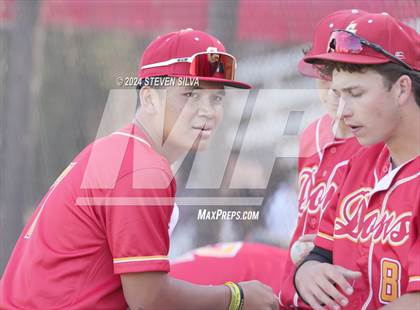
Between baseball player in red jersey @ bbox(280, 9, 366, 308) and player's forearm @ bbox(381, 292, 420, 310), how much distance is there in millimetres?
526

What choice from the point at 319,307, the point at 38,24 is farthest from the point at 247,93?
the point at 319,307

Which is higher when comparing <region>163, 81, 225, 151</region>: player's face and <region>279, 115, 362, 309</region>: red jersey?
<region>163, 81, 225, 151</region>: player's face

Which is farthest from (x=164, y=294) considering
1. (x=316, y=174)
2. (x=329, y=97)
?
(x=329, y=97)

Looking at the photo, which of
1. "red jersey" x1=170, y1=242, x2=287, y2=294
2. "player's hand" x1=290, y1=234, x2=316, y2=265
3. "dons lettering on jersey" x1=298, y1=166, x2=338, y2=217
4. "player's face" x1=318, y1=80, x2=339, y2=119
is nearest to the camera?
"player's hand" x1=290, y1=234, x2=316, y2=265

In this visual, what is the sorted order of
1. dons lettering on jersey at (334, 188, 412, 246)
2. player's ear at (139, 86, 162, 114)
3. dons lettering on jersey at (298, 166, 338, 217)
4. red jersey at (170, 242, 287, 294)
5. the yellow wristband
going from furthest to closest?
red jersey at (170, 242, 287, 294)
dons lettering on jersey at (298, 166, 338, 217)
player's ear at (139, 86, 162, 114)
the yellow wristband
dons lettering on jersey at (334, 188, 412, 246)

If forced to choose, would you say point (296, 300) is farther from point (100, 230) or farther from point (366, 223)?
point (100, 230)

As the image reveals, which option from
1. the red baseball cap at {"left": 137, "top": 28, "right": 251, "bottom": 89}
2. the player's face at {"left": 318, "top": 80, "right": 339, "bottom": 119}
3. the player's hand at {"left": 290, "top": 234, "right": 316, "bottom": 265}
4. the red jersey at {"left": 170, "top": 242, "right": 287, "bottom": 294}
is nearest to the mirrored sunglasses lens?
the red baseball cap at {"left": 137, "top": 28, "right": 251, "bottom": 89}

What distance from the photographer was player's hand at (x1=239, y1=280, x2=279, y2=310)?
2465mm

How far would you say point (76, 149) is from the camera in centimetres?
354

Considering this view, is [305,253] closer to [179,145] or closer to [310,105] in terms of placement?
[179,145]

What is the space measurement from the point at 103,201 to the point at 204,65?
1.83 feet

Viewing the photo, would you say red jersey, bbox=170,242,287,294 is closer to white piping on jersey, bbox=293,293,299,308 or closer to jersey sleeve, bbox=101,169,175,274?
white piping on jersey, bbox=293,293,299,308

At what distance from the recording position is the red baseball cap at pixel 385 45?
2322 mm

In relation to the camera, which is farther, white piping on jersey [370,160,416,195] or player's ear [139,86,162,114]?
player's ear [139,86,162,114]
